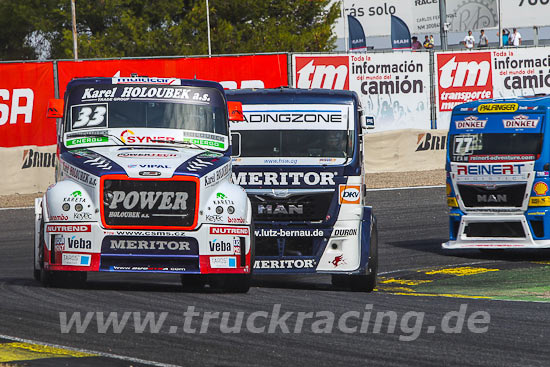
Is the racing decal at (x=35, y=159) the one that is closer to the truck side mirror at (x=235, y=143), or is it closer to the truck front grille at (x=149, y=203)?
the truck side mirror at (x=235, y=143)

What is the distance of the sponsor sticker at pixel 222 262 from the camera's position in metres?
11.6

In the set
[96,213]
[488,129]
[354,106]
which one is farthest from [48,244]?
[488,129]

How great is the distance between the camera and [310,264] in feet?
44.5

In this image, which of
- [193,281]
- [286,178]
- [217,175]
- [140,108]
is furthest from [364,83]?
[217,175]

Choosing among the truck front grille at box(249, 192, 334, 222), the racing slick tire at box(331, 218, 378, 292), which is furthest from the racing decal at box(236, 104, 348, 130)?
the racing slick tire at box(331, 218, 378, 292)

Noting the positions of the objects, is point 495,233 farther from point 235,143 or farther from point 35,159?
point 35,159

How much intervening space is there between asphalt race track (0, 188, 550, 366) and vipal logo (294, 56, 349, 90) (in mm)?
15477

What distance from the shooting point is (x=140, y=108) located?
1270cm

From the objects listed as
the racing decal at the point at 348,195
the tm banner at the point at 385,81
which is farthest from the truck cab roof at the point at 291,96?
the tm banner at the point at 385,81

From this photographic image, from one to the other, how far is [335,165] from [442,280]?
2701mm

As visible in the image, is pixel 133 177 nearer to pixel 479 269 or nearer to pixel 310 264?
pixel 310 264

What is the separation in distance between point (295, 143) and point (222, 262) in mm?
2741

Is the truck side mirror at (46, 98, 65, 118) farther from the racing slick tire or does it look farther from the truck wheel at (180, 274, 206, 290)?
the racing slick tire

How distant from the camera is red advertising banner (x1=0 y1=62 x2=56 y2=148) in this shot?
91.6ft
